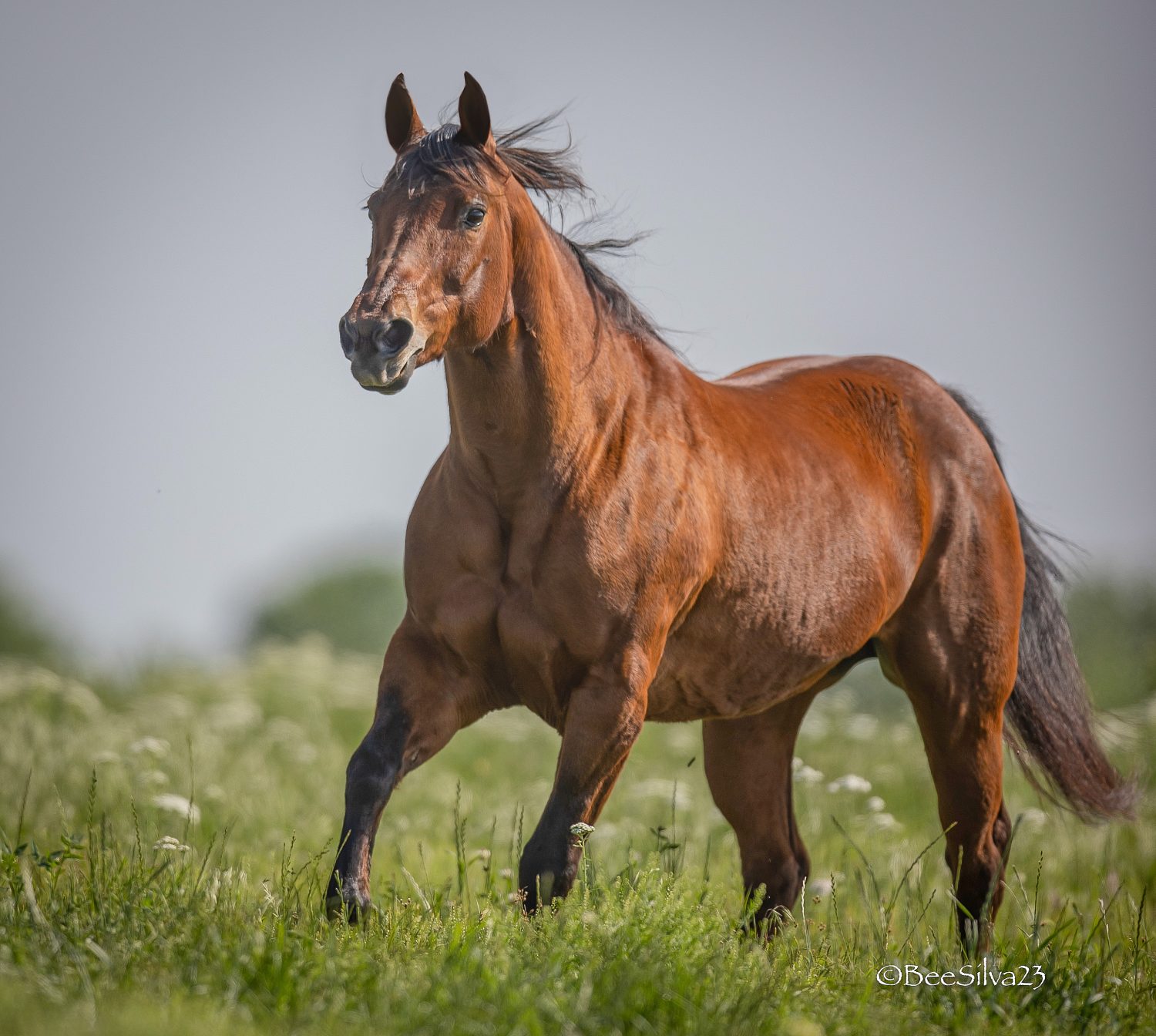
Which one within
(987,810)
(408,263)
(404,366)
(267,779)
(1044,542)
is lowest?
(267,779)

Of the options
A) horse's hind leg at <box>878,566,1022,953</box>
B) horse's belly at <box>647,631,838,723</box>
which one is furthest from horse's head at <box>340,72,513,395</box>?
horse's hind leg at <box>878,566,1022,953</box>

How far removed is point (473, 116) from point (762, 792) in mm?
2954

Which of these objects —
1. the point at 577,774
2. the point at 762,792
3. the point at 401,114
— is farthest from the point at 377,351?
the point at 762,792

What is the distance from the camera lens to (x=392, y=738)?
12.9ft

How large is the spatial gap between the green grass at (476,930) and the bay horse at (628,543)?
0.99ft

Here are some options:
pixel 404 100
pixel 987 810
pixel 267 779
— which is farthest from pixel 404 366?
pixel 267 779

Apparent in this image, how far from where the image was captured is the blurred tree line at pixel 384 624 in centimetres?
1414

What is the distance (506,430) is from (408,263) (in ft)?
2.20

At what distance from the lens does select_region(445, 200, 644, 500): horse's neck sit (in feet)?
13.2

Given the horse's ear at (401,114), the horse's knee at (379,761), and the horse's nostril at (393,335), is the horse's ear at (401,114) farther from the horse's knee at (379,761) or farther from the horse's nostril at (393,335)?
the horse's knee at (379,761)

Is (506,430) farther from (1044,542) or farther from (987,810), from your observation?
(1044,542)

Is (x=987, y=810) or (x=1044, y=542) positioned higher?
(x=1044, y=542)

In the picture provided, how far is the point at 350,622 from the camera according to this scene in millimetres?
31547

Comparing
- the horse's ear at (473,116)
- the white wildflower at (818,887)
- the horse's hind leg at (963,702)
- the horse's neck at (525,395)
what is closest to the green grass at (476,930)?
the white wildflower at (818,887)
